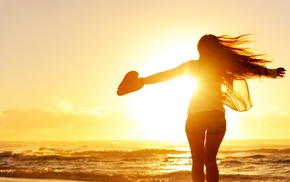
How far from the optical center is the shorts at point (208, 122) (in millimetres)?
4367

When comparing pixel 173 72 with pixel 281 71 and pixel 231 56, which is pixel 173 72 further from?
pixel 281 71

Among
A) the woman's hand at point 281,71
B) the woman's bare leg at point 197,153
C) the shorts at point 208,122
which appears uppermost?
the woman's hand at point 281,71

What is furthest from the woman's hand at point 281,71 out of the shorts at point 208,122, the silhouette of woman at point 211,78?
the shorts at point 208,122

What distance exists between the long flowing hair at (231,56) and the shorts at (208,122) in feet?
1.52

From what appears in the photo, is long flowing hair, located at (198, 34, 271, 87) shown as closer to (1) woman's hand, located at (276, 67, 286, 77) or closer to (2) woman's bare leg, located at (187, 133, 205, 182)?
(1) woman's hand, located at (276, 67, 286, 77)

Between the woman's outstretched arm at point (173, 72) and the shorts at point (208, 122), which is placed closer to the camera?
the shorts at point (208, 122)

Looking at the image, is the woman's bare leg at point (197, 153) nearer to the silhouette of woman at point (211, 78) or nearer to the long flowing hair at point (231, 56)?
the silhouette of woman at point (211, 78)

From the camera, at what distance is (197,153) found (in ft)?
14.9

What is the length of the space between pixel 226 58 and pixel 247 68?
0.23m

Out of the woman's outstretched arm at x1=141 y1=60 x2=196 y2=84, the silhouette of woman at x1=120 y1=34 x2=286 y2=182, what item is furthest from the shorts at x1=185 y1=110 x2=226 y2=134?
the woman's outstretched arm at x1=141 y1=60 x2=196 y2=84

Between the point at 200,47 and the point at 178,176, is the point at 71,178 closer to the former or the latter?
the point at 178,176

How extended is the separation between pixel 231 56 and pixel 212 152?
990 mm

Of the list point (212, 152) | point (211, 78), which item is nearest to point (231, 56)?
point (211, 78)

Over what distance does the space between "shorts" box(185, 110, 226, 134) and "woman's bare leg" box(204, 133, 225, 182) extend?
0.23ft
